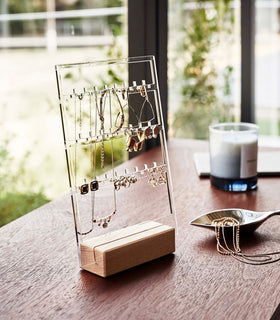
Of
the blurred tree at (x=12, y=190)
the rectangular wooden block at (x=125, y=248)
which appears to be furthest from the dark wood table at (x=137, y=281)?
the blurred tree at (x=12, y=190)

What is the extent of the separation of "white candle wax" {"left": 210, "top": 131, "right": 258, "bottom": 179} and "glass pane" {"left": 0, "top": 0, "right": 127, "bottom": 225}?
686 mm

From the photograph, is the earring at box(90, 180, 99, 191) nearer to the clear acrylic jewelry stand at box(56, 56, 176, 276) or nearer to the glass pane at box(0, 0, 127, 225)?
the clear acrylic jewelry stand at box(56, 56, 176, 276)

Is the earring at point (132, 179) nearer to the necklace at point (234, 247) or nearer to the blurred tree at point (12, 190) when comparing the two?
the necklace at point (234, 247)

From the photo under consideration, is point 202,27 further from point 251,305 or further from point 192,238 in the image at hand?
point 251,305

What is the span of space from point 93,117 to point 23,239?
0.28m

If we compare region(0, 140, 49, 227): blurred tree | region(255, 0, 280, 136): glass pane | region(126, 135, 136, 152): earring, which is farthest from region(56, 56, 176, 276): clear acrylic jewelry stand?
region(255, 0, 280, 136): glass pane

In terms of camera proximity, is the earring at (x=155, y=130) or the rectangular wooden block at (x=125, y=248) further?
the earring at (x=155, y=130)

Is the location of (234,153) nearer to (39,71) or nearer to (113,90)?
(113,90)

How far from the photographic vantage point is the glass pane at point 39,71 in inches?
70.4

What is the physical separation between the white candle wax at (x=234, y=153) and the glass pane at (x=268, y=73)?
1.88 m

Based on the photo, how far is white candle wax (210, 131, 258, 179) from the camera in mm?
1261

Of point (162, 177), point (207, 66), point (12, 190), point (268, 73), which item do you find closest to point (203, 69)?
point (207, 66)

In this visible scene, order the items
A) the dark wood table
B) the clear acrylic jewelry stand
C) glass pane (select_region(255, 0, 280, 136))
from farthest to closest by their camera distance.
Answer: glass pane (select_region(255, 0, 280, 136)), the clear acrylic jewelry stand, the dark wood table

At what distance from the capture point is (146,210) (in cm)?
112
